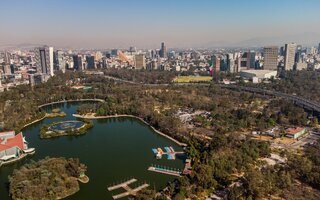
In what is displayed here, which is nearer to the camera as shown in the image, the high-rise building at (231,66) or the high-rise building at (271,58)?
the high-rise building at (271,58)

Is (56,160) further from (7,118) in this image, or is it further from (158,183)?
(7,118)

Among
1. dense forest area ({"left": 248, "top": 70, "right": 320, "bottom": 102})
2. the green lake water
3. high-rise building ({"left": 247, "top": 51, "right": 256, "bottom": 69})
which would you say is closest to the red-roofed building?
the green lake water

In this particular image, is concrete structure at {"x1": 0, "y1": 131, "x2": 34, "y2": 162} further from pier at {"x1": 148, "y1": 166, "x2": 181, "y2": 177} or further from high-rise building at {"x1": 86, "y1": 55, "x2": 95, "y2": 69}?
high-rise building at {"x1": 86, "y1": 55, "x2": 95, "y2": 69}

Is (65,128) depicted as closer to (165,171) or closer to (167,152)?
(167,152)

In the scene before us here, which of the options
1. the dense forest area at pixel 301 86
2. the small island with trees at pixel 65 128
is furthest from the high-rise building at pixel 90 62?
the small island with trees at pixel 65 128

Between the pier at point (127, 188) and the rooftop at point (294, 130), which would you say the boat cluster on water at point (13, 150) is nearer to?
the pier at point (127, 188)

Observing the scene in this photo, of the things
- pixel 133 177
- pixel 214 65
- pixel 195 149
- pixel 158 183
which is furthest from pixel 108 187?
pixel 214 65
